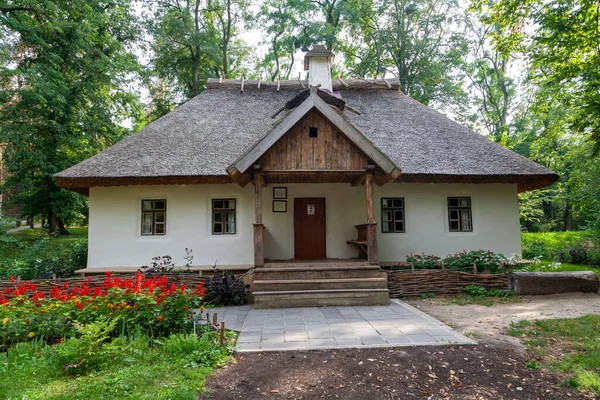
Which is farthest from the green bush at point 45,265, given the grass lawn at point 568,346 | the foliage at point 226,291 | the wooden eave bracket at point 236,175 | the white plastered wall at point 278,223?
the grass lawn at point 568,346

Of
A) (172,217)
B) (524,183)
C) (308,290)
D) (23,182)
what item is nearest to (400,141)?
(524,183)

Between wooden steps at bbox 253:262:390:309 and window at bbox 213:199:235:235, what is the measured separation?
257 cm

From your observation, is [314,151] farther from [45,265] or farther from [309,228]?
[45,265]

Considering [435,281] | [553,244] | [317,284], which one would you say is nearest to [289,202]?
[317,284]

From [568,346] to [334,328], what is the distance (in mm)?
3099

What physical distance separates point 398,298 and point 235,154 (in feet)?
18.4

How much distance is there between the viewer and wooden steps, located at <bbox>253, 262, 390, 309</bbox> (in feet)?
21.6

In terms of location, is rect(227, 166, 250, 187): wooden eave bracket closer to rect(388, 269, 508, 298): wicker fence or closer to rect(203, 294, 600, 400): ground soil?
rect(203, 294, 600, 400): ground soil

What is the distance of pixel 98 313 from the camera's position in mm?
4207

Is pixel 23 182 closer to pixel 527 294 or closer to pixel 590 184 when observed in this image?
pixel 527 294

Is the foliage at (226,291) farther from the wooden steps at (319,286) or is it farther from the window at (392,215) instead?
the window at (392,215)

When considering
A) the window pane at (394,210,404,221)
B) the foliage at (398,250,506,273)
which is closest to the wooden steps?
the foliage at (398,250,506,273)

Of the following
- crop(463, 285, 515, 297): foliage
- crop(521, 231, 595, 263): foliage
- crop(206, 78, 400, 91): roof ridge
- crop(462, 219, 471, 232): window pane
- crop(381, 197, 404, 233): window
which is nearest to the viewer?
crop(463, 285, 515, 297): foliage

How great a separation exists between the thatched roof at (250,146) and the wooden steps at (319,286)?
8.08ft
